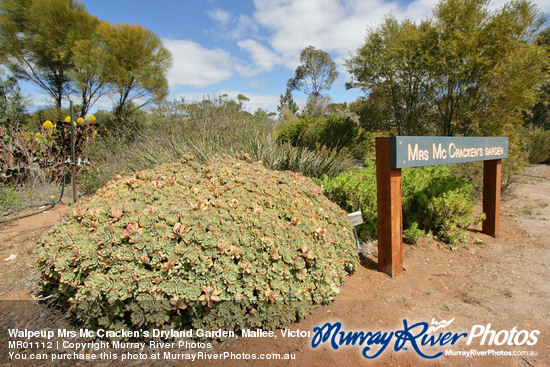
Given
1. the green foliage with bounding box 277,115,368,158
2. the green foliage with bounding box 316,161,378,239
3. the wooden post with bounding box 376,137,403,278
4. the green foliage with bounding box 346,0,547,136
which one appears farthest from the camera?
the green foliage with bounding box 277,115,368,158

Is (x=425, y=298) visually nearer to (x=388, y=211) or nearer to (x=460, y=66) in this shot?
(x=388, y=211)

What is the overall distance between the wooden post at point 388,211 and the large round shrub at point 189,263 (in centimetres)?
72

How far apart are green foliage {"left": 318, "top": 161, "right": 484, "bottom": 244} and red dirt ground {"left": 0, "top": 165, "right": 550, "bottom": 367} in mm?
276

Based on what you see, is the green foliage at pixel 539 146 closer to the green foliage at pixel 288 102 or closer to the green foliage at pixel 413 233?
the green foliage at pixel 413 233

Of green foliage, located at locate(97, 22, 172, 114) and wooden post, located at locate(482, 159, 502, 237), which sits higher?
green foliage, located at locate(97, 22, 172, 114)

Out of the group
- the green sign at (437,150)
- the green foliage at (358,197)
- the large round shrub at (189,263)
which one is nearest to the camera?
the large round shrub at (189,263)

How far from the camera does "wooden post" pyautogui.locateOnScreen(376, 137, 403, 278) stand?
111 inches

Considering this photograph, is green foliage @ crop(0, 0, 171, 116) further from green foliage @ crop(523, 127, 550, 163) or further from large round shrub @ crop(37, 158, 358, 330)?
green foliage @ crop(523, 127, 550, 163)

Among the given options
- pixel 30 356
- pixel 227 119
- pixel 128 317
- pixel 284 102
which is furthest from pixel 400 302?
pixel 284 102

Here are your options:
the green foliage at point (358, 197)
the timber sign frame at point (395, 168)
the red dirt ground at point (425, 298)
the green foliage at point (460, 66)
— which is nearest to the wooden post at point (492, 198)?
the red dirt ground at point (425, 298)

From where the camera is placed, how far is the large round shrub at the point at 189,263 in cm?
188

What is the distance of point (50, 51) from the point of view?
14477mm

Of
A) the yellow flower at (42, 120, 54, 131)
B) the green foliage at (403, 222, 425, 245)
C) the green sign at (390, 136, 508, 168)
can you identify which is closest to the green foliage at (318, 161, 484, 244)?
the green foliage at (403, 222, 425, 245)

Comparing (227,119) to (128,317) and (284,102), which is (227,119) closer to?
(128,317)
